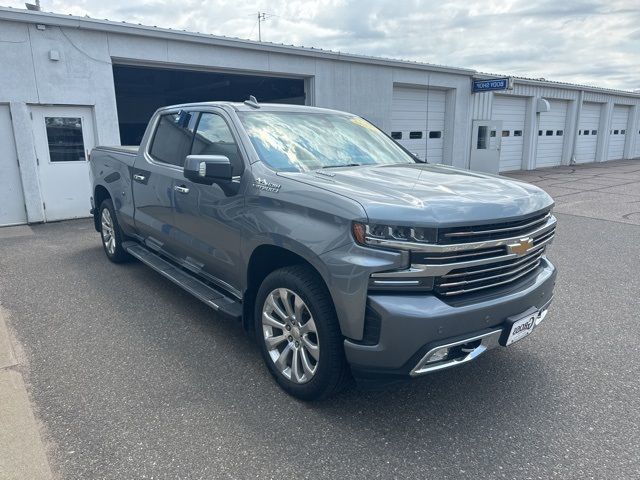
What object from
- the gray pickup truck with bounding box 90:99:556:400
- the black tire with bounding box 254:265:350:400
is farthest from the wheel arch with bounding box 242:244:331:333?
the black tire with bounding box 254:265:350:400

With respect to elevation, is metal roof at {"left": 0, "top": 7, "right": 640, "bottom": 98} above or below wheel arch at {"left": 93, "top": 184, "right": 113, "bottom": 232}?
above

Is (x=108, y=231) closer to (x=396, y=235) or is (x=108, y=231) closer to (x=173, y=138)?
(x=173, y=138)

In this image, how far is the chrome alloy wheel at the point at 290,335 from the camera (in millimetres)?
3021

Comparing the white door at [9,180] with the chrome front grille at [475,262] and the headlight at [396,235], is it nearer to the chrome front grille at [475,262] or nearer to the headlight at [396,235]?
the headlight at [396,235]

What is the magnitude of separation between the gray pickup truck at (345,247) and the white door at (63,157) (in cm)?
657

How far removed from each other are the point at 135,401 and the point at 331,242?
1728 millimetres

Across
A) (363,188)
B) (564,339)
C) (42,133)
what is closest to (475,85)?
(42,133)

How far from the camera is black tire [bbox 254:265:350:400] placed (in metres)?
2.83

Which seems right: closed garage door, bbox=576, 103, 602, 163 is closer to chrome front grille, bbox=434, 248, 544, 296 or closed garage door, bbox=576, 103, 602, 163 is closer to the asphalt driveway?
the asphalt driveway

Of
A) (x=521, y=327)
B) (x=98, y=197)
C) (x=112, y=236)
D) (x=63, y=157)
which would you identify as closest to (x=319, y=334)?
(x=521, y=327)

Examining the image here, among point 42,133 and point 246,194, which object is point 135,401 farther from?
point 42,133

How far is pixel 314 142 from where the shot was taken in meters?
3.94

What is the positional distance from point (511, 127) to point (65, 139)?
1743 centimetres

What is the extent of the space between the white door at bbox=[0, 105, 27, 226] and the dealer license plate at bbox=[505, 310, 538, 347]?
31.8ft
